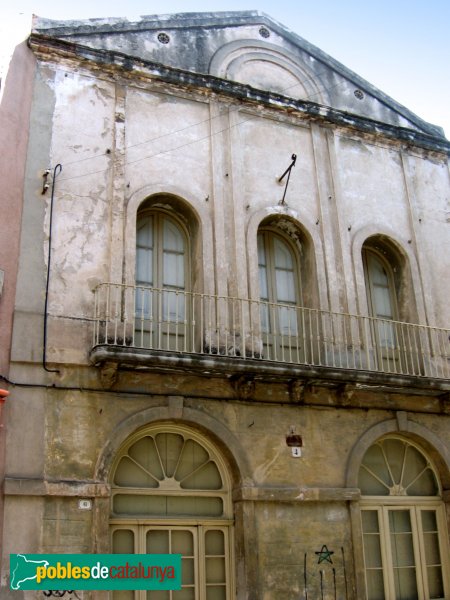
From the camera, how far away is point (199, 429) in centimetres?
1009

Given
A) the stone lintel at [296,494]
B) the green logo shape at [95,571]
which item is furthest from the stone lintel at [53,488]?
the stone lintel at [296,494]

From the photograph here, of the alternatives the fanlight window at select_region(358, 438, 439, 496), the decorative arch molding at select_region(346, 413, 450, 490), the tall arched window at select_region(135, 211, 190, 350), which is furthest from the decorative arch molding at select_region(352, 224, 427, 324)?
the tall arched window at select_region(135, 211, 190, 350)

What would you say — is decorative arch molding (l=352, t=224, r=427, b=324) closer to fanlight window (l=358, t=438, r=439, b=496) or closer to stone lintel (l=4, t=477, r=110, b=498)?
fanlight window (l=358, t=438, r=439, b=496)

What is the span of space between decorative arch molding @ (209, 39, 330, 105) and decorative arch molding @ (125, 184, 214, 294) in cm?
283

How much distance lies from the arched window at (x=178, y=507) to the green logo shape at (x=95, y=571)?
0.24 metres

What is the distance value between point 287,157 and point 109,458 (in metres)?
6.37

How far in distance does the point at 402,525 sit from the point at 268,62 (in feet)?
28.8

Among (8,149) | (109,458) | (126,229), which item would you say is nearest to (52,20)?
(8,149)

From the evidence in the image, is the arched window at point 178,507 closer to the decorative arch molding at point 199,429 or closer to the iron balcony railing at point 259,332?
the decorative arch molding at point 199,429

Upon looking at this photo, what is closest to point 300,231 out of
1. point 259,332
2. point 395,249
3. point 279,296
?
point 279,296

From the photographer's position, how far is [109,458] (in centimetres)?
923

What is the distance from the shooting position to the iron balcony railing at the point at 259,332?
10117 millimetres

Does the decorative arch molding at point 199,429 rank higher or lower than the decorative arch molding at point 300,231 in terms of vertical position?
lower

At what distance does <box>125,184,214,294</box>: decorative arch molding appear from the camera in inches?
415
